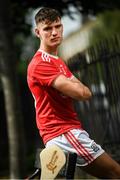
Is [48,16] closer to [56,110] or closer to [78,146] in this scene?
[56,110]

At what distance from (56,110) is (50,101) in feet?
0.24

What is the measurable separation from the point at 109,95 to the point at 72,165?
5533mm

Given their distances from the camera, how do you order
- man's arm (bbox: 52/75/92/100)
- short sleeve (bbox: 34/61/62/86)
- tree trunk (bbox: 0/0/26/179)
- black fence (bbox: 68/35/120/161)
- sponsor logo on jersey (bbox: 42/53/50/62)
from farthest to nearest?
1. tree trunk (bbox: 0/0/26/179)
2. black fence (bbox: 68/35/120/161)
3. sponsor logo on jersey (bbox: 42/53/50/62)
4. short sleeve (bbox: 34/61/62/86)
5. man's arm (bbox: 52/75/92/100)

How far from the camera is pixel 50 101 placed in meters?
4.75

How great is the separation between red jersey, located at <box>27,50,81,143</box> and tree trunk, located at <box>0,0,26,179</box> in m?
5.47

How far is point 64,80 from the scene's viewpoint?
4527 millimetres

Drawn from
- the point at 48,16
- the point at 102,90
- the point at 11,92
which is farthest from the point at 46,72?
the point at 11,92

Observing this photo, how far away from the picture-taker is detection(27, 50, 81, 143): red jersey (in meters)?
4.71

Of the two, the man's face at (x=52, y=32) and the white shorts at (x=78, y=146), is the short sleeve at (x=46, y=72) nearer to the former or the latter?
the man's face at (x=52, y=32)

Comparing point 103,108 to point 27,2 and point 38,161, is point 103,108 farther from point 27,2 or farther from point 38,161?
point 38,161

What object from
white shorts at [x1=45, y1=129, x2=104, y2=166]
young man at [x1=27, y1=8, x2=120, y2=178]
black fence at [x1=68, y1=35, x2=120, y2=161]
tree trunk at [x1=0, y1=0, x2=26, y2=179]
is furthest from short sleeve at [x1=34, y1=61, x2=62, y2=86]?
tree trunk at [x1=0, y1=0, x2=26, y2=179]

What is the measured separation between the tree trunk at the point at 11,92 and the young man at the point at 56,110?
216 inches

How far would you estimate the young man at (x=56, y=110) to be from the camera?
15.5 feet

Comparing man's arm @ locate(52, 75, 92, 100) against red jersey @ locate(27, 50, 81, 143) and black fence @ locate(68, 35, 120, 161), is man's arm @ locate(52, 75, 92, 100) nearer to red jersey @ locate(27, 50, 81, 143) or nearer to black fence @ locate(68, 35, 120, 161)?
red jersey @ locate(27, 50, 81, 143)
